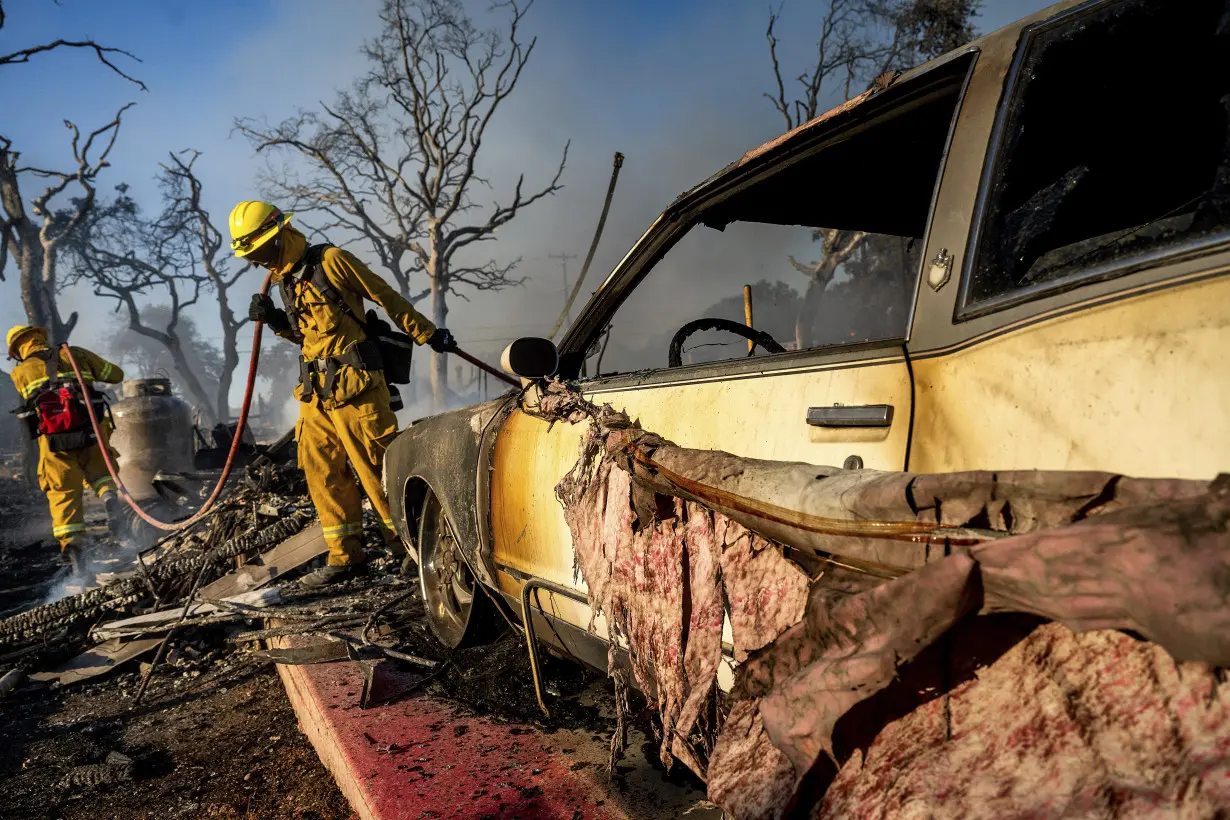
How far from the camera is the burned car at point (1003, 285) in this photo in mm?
926

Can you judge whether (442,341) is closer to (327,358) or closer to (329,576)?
(327,358)

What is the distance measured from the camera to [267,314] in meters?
4.70

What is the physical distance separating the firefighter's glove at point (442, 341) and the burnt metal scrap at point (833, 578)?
2.89 meters

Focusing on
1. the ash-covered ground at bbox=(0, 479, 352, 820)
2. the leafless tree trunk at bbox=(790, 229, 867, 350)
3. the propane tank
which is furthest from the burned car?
the leafless tree trunk at bbox=(790, 229, 867, 350)

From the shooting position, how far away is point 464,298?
2369 cm

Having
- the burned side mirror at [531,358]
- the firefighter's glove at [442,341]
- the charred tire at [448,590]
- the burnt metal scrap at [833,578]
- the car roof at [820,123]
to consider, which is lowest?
the charred tire at [448,590]

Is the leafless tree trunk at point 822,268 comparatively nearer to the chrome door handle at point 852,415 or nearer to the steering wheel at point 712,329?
the steering wheel at point 712,329

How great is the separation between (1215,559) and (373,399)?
14.2 feet

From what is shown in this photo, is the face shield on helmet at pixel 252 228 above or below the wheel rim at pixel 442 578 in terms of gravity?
above

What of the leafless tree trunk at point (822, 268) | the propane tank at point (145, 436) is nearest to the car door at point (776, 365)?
the propane tank at point (145, 436)

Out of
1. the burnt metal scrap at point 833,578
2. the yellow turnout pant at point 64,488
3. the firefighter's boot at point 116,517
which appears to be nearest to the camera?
the burnt metal scrap at point 833,578

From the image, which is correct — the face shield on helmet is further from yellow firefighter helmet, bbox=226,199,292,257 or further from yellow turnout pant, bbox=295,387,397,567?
yellow turnout pant, bbox=295,387,397,567

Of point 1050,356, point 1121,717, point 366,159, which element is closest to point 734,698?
point 1121,717

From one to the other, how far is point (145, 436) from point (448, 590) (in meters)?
11.0
